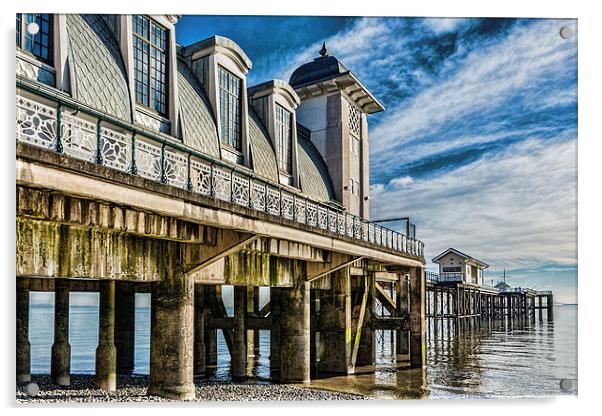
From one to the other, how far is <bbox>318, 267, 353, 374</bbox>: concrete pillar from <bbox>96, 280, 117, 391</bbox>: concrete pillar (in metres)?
5.91

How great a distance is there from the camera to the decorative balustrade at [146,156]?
22.0 feet

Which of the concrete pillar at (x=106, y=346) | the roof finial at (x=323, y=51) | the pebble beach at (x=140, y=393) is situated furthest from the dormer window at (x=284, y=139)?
the pebble beach at (x=140, y=393)

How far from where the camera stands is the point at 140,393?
461 inches

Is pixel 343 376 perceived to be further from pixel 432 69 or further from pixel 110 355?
pixel 432 69

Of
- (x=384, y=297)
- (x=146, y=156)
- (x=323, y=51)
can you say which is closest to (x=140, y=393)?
(x=146, y=156)

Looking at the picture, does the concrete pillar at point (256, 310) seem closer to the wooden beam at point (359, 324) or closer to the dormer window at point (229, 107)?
the wooden beam at point (359, 324)

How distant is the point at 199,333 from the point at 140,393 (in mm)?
5119

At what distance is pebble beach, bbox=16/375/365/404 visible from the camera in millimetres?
8613

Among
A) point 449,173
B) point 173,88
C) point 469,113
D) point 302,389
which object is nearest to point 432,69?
point 469,113

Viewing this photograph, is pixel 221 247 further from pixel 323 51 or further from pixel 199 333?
pixel 199 333

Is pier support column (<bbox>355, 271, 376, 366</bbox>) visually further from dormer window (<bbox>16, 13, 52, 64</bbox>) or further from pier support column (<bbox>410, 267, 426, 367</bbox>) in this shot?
dormer window (<bbox>16, 13, 52, 64</bbox>)

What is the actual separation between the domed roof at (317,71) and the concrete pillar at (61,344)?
8.01 meters

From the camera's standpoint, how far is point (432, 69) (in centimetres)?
1078

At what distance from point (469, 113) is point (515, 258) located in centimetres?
281
